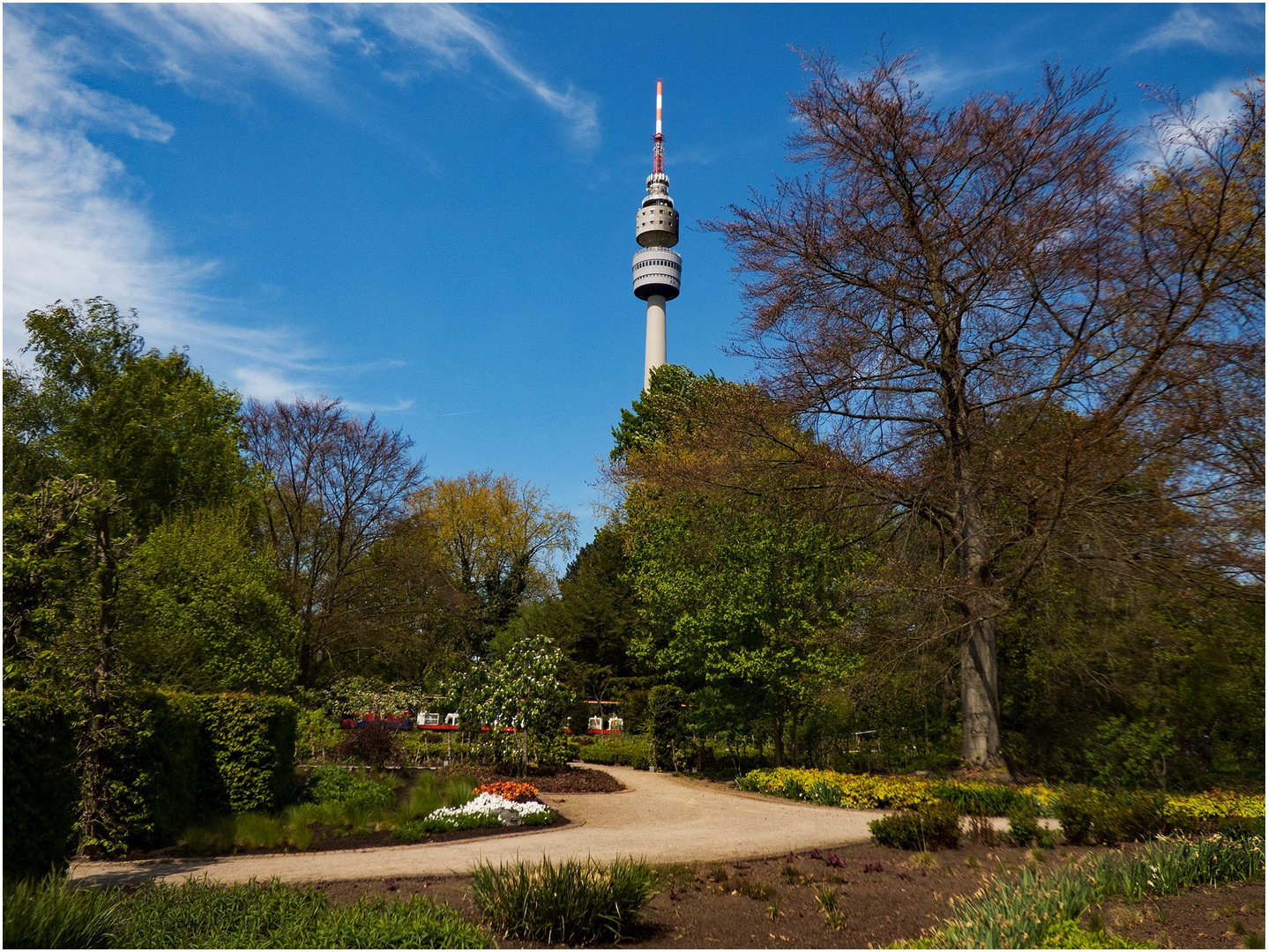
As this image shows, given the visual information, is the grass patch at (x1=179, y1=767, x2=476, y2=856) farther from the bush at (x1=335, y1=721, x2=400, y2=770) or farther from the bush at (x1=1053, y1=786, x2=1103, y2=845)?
the bush at (x1=1053, y1=786, x2=1103, y2=845)

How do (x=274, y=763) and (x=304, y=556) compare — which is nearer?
(x=274, y=763)

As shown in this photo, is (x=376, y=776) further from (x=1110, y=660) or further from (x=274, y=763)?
(x=1110, y=660)

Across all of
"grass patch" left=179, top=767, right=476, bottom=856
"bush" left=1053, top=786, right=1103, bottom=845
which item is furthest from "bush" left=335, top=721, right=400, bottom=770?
"bush" left=1053, top=786, right=1103, bottom=845

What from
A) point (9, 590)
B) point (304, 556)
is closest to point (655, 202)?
point (304, 556)

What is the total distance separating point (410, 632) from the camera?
27266 mm

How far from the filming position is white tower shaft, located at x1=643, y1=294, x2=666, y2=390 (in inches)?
2283

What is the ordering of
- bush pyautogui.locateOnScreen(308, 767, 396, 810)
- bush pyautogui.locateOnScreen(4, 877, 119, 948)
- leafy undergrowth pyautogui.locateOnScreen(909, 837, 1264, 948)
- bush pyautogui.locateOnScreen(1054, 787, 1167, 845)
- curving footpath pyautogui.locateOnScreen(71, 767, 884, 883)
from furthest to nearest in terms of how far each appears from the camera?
bush pyautogui.locateOnScreen(308, 767, 396, 810)
bush pyautogui.locateOnScreen(1054, 787, 1167, 845)
curving footpath pyautogui.locateOnScreen(71, 767, 884, 883)
leafy undergrowth pyautogui.locateOnScreen(909, 837, 1264, 948)
bush pyautogui.locateOnScreen(4, 877, 119, 948)

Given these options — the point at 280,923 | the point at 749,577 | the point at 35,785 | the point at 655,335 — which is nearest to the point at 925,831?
the point at 280,923

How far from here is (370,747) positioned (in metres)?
14.9

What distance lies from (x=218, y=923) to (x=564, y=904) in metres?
2.27

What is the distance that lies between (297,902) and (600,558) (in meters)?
Answer: 27.3

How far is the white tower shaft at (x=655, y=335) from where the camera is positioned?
190ft

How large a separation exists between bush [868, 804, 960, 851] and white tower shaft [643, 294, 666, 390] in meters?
49.1

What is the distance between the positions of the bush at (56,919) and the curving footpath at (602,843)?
1577mm
